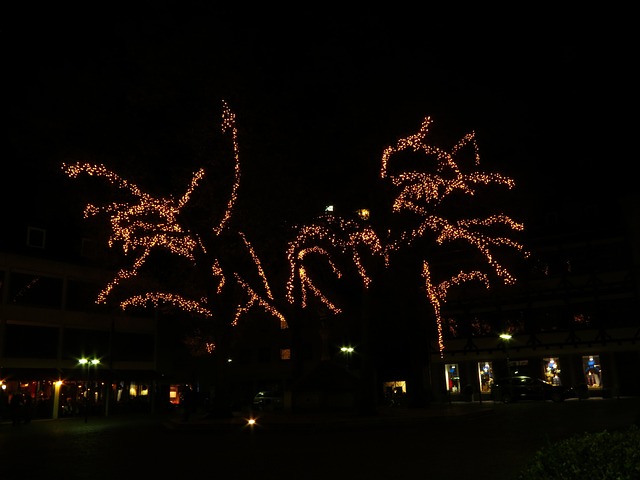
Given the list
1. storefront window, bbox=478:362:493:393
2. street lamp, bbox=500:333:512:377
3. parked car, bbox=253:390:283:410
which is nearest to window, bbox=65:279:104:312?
parked car, bbox=253:390:283:410

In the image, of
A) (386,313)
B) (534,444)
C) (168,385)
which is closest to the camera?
(534,444)

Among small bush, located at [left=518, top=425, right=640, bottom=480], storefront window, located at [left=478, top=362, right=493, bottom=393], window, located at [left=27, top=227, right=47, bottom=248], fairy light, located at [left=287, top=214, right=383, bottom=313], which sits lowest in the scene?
small bush, located at [left=518, top=425, right=640, bottom=480]

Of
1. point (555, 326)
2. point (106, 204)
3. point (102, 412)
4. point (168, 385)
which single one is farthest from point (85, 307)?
point (555, 326)

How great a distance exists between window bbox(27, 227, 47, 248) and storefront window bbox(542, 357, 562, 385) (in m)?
34.5

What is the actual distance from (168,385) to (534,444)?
39.5 metres

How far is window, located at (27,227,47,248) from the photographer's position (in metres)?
39.9

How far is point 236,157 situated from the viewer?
22672mm

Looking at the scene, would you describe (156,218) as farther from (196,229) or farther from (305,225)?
(305,225)

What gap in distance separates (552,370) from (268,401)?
65.3 ft

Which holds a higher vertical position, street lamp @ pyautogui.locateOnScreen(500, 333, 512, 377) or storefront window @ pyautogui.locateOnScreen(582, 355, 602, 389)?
street lamp @ pyautogui.locateOnScreen(500, 333, 512, 377)

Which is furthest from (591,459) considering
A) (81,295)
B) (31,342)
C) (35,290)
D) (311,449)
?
(81,295)

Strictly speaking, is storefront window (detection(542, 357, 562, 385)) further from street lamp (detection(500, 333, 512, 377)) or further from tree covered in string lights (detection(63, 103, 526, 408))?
tree covered in string lights (detection(63, 103, 526, 408))

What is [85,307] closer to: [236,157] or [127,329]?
[127,329]

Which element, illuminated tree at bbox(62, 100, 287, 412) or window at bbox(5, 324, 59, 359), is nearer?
illuminated tree at bbox(62, 100, 287, 412)
